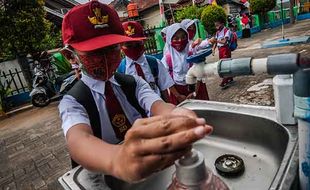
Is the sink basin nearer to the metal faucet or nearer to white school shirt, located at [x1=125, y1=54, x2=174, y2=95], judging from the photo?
the metal faucet

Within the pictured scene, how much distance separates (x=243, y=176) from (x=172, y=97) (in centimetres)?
240

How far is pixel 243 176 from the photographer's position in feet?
3.66

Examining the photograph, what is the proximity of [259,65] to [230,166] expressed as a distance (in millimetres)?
511

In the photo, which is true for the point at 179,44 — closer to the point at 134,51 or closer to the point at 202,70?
the point at 134,51

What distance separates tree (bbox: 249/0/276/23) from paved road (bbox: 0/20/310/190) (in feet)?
52.1

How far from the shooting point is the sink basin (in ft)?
3.59

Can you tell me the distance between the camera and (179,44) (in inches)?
148

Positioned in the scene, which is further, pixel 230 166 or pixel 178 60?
pixel 178 60

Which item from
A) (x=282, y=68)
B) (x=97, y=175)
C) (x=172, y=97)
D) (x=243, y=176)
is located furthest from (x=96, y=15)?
(x=172, y=97)

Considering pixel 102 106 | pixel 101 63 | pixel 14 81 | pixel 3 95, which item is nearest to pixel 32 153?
pixel 102 106

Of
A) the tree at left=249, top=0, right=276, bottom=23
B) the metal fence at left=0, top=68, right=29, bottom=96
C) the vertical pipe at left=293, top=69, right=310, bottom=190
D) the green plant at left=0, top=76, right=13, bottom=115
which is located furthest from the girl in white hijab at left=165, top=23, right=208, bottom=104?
the tree at left=249, top=0, right=276, bottom=23

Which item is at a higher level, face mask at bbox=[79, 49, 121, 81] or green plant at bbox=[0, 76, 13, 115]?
face mask at bbox=[79, 49, 121, 81]

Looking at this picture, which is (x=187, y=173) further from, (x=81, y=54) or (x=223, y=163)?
(x=81, y=54)

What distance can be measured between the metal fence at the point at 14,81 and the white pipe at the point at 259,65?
10039 millimetres
